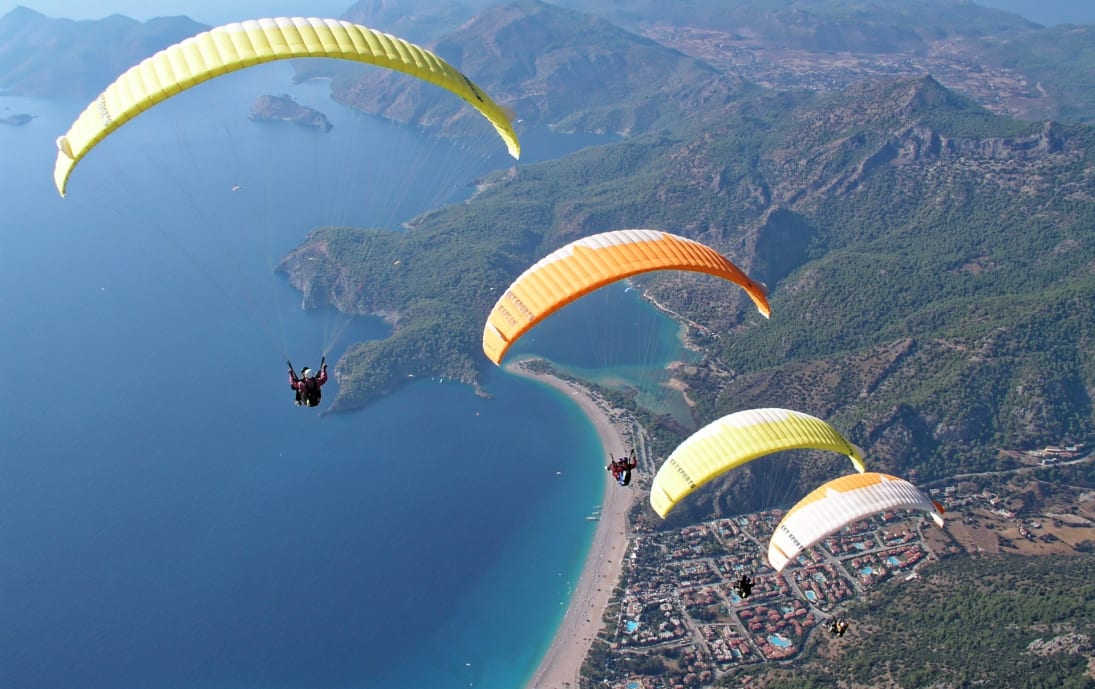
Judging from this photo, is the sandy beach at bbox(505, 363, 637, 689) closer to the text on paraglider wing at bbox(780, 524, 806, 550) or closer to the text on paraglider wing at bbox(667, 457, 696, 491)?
the text on paraglider wing at bbox(780, 524, 806, 550)

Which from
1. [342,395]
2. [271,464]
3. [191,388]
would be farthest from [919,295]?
[191,388]

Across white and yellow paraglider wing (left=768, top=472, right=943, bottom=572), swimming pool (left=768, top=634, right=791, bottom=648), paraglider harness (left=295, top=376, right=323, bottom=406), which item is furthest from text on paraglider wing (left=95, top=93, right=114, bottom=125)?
swimming pool (left=768, top=634, right=791, bottom=648)

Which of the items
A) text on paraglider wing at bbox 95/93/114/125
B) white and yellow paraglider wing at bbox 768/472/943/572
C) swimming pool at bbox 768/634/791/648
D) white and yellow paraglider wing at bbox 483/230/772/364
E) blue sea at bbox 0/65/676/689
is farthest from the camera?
blue sea at bbox 0/65/676/689

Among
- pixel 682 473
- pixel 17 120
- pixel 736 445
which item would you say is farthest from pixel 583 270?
pixel 17 120

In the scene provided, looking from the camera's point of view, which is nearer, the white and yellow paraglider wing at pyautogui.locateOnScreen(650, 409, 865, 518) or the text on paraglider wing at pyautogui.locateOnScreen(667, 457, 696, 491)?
the white and yellow paraglider wing at pyautogui.locateOnScreen(650, 409, 865, 518)

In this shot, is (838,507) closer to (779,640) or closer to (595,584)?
(779,640)

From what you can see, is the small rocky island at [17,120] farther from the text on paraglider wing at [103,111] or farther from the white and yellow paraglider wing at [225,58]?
the text on paraglider wing at [103,111]
